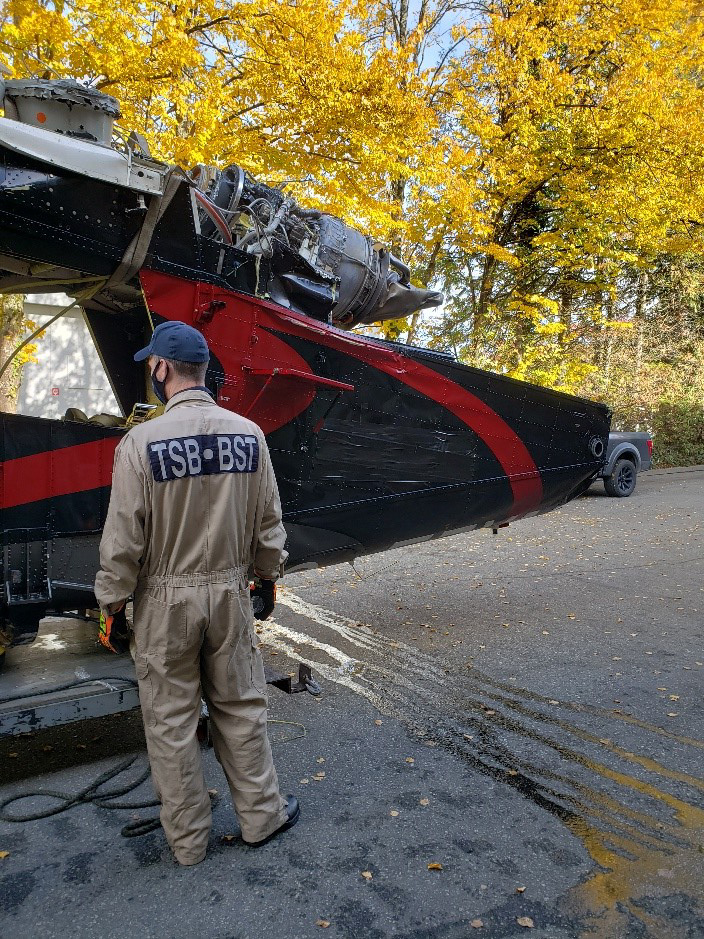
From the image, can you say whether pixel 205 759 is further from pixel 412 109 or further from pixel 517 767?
pixel 412 109

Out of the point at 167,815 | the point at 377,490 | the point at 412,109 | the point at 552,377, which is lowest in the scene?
the point at 167,815

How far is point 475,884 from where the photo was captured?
8.98 feet

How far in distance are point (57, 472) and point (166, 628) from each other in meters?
1.31

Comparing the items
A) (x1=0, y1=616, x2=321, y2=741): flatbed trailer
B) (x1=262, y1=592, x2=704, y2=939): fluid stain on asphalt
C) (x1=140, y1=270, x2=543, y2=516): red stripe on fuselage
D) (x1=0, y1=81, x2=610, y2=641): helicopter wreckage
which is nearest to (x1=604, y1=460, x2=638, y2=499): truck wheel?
(x1=0, y1=81, x2=610, y2=641): helicopter wreckage

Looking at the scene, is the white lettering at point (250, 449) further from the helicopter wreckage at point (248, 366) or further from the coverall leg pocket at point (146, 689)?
the helicopter wreckage at point (248, 366)

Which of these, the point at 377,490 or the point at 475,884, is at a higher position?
the point at 377,490

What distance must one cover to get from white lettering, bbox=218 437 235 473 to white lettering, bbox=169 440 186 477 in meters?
0.15

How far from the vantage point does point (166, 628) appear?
2.69m

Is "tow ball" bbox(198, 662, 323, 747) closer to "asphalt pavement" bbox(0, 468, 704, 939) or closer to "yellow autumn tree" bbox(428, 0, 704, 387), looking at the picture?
"asphalt pavement" bbox(0, 468, 704, 939)

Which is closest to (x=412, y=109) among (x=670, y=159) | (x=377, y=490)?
(x=670, y=159)

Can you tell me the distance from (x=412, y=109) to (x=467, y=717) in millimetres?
8665

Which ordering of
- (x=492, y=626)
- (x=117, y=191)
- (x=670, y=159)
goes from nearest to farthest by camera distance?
1. (x=117, y=191)
2. (x=492, y=626)
3. (x=670, y=159)

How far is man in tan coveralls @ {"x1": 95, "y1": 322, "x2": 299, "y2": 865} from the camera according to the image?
2.70 m

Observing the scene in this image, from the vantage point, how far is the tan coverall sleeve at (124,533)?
2662mm
